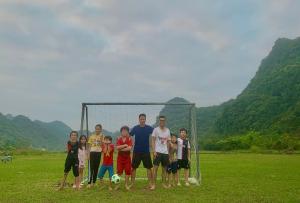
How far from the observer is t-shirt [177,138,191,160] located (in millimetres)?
13867

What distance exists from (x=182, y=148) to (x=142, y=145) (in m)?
1.63

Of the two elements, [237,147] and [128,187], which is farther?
[237,147]


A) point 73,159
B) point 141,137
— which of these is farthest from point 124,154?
point 73,159

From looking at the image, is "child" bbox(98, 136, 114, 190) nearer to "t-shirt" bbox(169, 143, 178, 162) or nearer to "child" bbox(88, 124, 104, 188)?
"child" bbox(88, 124, 104, 188)

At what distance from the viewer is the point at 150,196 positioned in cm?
1095

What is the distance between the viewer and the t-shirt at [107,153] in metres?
13.3

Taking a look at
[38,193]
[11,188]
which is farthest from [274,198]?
[11,188]

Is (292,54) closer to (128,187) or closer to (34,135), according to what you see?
(34,135)

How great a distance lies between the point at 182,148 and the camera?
548 inches

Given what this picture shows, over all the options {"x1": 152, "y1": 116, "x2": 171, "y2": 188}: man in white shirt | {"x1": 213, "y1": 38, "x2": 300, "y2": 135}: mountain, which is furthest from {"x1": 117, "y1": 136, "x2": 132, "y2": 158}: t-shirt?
{"x1": 213, "y1": 38, "x2": 300, "y2": 135}: mountain

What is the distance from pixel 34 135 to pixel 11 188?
155598 millimetres

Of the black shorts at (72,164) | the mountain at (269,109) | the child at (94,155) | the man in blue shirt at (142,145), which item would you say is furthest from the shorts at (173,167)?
the mountain at (269,109)

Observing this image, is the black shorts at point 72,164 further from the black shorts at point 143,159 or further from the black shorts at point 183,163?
the black shorts at point 183,163

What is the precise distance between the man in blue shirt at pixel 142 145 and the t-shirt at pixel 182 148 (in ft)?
4.29
